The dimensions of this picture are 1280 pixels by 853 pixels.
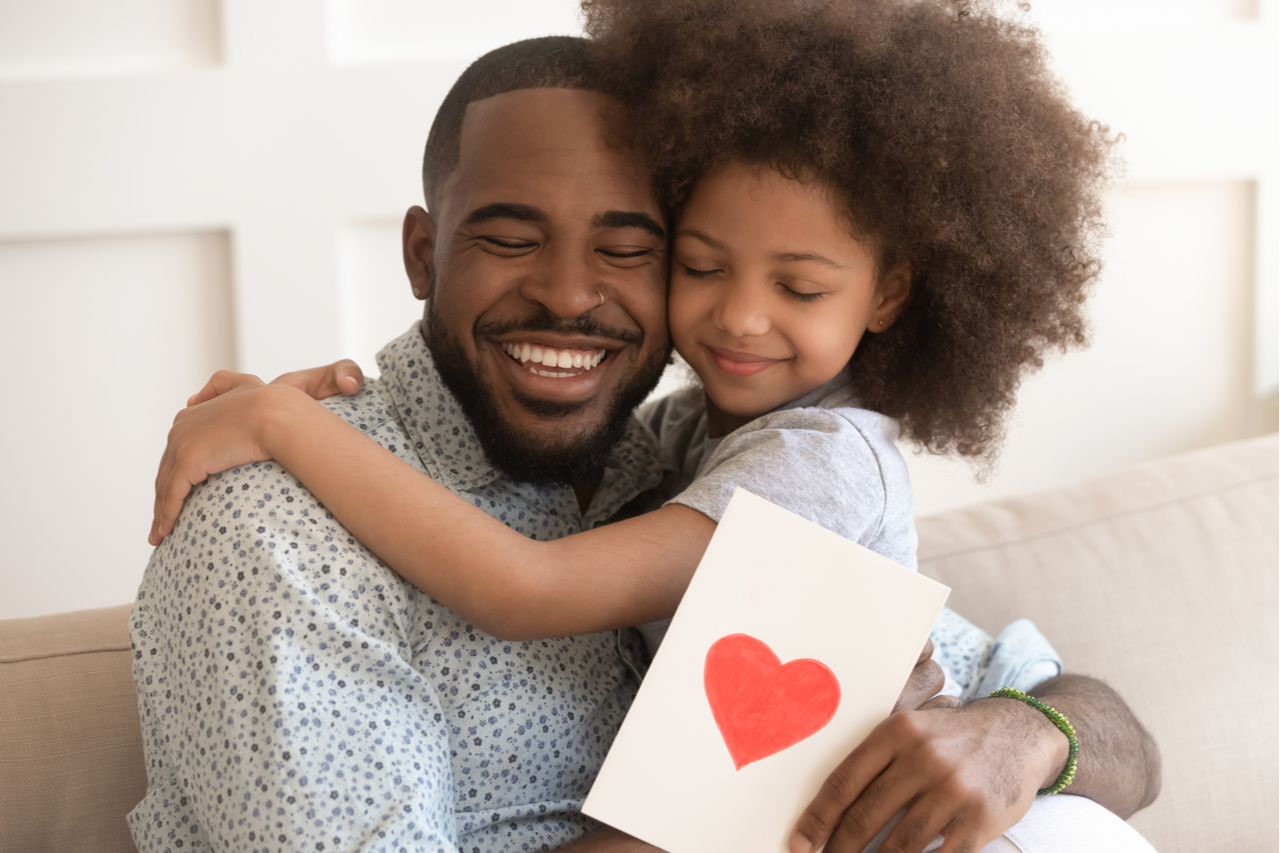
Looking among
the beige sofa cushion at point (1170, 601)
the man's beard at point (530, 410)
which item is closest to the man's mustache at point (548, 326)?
the man's beard at point (530, 410)

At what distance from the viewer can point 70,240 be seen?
8.05 ft

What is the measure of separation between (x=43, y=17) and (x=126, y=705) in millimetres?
1752

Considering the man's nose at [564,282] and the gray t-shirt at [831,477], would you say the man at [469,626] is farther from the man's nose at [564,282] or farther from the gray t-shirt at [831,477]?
the gray t-shirt at [831,477]

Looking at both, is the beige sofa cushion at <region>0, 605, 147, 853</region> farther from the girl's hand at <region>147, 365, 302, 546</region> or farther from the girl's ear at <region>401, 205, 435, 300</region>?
the girl's ear at <region>401, 205, 435, 300</region>

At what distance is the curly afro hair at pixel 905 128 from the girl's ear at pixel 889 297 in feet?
0.06

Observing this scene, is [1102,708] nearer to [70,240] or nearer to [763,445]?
[763,445]

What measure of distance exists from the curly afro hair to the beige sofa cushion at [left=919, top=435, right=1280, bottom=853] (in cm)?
64

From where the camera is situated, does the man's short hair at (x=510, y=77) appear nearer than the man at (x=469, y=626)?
No

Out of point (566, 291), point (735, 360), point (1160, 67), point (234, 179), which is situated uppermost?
point (1160, 67)

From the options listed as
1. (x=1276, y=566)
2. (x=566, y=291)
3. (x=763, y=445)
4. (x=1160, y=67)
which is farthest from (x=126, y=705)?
(x=1160, y=67)

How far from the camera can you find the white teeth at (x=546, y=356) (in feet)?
4.49

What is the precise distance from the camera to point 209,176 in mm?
2416

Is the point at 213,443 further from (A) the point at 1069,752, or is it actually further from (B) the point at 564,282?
(A) the point at 1069,752

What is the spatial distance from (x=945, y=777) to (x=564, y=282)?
0.73m
